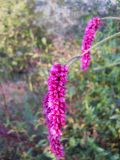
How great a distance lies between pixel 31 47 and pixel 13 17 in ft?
1.28

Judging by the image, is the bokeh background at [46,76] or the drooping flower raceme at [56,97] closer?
the drooping flower raceme at [56,97]

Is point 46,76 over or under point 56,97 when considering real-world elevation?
under

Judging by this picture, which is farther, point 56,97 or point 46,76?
point 46,76

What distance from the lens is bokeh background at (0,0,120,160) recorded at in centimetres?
279

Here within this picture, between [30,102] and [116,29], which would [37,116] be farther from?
[116,29]

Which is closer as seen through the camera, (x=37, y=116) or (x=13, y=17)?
(x=37, y=116)

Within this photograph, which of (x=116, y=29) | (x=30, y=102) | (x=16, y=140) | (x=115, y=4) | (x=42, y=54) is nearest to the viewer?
(x=115, y=4)

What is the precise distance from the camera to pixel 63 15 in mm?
4000

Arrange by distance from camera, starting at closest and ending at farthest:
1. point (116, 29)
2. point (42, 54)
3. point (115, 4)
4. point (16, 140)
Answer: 1. point (115, 4)
2. point (16, 140)
3. point (116, 29)
4. point (42, 54)

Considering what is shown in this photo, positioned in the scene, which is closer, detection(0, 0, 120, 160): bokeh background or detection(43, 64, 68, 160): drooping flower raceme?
detection(43, 64, 68, 160): drooping flower raceme

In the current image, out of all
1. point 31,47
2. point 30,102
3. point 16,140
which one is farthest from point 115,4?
point 31,47

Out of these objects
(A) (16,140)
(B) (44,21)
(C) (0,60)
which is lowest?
(A) (16,140)

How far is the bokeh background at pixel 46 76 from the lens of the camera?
9.14 ft

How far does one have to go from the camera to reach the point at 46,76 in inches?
137
